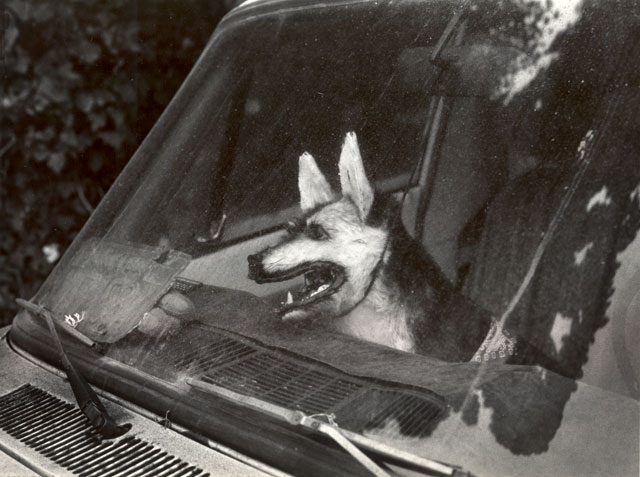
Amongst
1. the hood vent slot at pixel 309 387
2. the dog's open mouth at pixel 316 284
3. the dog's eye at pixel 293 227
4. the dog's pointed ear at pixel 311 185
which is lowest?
the hood vent slot at pixel 309 387

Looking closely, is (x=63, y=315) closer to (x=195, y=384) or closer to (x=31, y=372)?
(x=31, y=372)

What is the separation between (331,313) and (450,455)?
47 centimetres

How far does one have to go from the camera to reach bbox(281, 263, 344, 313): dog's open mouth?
1.69 m

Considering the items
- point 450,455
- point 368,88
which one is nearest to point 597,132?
point 368,88

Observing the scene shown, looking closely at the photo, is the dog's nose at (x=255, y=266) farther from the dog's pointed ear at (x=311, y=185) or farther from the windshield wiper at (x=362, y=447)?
the windshield wiper at (x=362, y=447)

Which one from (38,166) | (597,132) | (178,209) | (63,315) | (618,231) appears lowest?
(38,166)

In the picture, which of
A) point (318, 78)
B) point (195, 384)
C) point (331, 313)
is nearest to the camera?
point (195, 384)

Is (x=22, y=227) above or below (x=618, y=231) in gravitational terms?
below

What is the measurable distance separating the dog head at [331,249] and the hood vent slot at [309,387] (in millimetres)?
143

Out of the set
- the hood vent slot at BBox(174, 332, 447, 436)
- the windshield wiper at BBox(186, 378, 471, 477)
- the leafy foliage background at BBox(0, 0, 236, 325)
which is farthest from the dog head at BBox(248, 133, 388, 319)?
the leafy foliage background at BBox(0, 0, 236, 325)

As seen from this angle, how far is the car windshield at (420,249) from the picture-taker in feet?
4.65

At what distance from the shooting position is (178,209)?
208 centimetres

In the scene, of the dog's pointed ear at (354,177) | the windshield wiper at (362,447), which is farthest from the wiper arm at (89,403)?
the dog's pointed ear at (354,177)

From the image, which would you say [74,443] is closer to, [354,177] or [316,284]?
[316,284]
